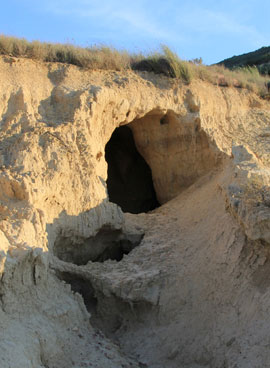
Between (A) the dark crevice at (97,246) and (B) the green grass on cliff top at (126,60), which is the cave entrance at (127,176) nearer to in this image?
(B) the green grass on cliff top at (126,60)

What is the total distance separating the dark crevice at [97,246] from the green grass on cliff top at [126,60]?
9.83 feet

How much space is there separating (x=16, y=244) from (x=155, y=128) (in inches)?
174

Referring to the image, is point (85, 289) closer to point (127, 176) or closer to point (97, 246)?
point (97, 246)

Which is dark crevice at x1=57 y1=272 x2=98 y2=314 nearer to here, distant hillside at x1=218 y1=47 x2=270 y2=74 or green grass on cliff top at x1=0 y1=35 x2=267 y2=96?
green grass on cliff top at x1=0 y1=35 x2=267 y2=96

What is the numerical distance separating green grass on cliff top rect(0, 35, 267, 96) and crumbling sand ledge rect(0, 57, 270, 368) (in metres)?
0.22

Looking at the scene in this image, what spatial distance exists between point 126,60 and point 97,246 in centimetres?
363

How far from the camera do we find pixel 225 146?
27.6 feet

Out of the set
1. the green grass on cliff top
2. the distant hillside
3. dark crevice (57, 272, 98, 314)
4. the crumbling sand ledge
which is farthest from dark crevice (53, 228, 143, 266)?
the distant hillside

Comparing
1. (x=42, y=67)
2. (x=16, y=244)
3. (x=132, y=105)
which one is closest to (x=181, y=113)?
(x=132, y=105)

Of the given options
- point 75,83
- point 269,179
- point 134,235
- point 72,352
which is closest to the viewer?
point 72,352

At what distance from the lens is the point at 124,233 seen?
7109mm

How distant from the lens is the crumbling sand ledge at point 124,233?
489 cm

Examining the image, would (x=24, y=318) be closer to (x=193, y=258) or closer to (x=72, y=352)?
(x=72, y=352)

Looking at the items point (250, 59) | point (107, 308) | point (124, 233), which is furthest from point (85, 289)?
point (250, 59)
